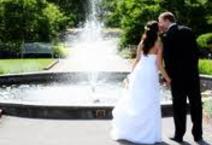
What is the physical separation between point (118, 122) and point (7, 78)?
11801 millimetres

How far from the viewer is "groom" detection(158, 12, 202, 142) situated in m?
10.3

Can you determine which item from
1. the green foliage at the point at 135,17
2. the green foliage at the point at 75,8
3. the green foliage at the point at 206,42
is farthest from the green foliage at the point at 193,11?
the green foliage at the point at 75,8

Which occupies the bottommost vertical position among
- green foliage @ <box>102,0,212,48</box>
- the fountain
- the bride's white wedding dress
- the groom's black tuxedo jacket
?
the fountain

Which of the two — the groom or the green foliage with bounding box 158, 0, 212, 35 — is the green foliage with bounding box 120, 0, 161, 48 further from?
the groom

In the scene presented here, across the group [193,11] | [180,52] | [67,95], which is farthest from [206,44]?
[180,52]

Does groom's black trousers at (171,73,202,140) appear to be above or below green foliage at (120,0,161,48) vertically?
below

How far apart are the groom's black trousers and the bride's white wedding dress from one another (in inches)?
12.0

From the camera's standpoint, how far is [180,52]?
10281 mm

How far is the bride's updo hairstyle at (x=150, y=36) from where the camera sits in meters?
10.2

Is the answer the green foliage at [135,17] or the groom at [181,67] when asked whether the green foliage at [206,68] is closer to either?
the groom at [181,67]

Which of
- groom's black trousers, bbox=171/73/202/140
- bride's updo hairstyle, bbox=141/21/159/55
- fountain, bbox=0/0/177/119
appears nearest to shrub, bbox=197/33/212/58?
fountain, bbox=0/0/177/119

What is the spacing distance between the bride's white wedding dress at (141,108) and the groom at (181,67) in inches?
11.4

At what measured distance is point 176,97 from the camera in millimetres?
10305

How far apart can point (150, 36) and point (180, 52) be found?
559 millimetres
